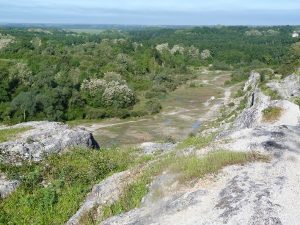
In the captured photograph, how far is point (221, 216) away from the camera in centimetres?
1494

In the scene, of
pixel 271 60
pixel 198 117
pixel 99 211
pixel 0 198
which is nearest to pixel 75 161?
pixel 0 198

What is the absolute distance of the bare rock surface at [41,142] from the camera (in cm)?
2678

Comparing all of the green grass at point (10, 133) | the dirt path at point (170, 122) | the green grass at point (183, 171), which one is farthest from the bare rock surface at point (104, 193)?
the dirt path at point (170, 122)

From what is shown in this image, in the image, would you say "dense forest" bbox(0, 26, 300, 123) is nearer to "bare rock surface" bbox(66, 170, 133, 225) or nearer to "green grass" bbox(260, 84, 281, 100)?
"green grass" bbox(260, 84, 281, 100)

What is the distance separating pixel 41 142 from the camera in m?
29.2

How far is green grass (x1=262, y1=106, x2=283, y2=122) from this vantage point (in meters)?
30.9

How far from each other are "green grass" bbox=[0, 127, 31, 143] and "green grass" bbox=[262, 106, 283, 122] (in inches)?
655

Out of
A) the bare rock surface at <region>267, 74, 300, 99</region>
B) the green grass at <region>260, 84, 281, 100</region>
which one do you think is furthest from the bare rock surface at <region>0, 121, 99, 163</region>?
the bare rock surface at <region>267, 74, 300, 99</region>

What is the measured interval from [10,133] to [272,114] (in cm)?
1800

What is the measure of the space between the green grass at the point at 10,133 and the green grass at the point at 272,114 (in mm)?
16625

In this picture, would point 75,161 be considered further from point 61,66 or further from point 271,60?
point 271,60

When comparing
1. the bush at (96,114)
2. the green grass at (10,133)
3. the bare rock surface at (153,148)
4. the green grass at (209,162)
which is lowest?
the bush at (96,114)

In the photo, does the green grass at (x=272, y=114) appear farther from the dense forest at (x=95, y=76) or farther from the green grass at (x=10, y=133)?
the dense forest at (x=95, y=76)

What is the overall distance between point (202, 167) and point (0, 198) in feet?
33.8
